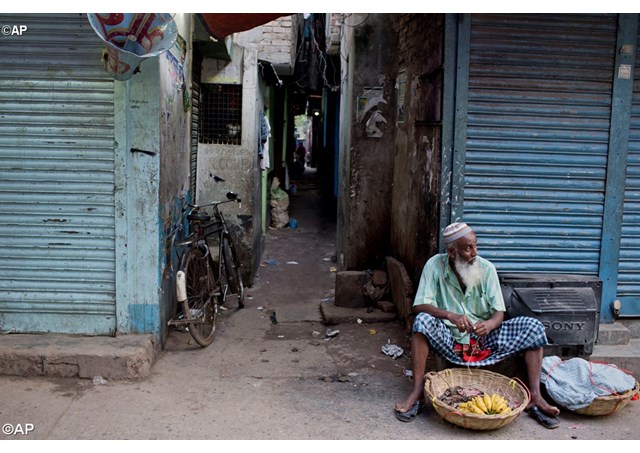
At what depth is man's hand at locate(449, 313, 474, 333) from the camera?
4.48 metres

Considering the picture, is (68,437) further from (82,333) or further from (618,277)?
(618,277)

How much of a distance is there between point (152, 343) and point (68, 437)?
132cm

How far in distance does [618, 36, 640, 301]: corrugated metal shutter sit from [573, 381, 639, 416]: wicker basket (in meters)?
1.53

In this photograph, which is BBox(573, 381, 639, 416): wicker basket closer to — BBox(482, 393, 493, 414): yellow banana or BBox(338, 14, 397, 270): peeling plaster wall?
BBox(482, 393, 493, 414): yellow banana

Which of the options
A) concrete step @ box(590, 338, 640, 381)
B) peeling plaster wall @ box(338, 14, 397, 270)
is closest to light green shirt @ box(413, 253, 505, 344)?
concrete step @ box(590, 338, 640, 381)

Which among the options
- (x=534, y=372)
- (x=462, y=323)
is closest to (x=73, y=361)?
(x=462, y=323)

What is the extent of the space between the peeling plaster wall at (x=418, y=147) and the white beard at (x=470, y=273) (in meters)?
0.82

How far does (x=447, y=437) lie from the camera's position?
4.12 meters

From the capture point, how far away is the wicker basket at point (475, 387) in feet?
13.2

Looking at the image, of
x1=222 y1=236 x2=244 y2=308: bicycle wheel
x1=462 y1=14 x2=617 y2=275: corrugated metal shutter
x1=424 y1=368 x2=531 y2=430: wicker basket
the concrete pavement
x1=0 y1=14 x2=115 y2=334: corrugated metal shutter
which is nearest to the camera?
x1=424 y1=368 x2=531 y2=430: wicker basket

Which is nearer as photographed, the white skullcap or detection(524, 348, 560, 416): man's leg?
detection(524, 348, 560, 416): man's leg

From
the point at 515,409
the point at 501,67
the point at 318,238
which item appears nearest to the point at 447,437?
the point at 515,409

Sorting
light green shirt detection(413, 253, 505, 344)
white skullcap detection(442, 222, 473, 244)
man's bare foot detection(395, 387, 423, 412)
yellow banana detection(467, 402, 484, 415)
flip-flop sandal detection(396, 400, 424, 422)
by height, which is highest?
white skullcap detection(442, 222, 473, 244)

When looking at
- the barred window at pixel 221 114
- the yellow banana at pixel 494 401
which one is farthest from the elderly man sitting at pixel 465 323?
the barred window at pixel 221 114
